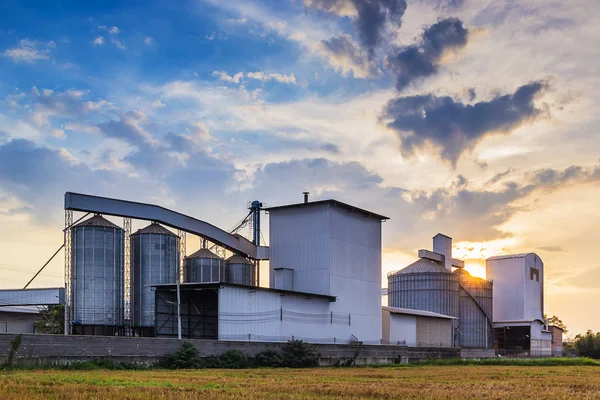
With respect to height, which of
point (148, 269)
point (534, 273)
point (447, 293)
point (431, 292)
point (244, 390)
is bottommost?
point (244, 390)

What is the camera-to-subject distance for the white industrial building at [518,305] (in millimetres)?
105000

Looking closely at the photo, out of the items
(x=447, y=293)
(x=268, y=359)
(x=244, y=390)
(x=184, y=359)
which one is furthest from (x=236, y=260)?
(x=244, y=390)

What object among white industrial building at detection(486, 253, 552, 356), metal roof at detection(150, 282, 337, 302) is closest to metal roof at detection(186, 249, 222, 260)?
metal roof at detection(150, 282, 337, 302)

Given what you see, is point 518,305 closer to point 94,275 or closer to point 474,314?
point 474,314

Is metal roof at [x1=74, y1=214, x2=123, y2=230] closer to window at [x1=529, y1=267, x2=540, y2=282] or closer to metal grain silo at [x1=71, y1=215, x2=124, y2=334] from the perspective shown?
metal grain silo at [x1=71, y1=215, x2=124, y2=334]

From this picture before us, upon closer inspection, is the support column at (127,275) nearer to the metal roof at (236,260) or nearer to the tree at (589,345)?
the metal roof at (236,260)

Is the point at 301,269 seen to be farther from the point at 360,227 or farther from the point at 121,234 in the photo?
the point at 121,234

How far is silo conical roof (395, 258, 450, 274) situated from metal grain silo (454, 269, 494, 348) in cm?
329

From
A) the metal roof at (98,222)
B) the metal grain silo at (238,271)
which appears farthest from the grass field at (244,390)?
the metal grain silo at (238,271)

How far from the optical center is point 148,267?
64562mm

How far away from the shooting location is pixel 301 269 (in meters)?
69.5

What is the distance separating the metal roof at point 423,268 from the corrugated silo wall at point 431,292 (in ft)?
1.28

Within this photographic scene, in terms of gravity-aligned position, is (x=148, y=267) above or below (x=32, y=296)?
above

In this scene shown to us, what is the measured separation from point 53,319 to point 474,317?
56711 millimetres
